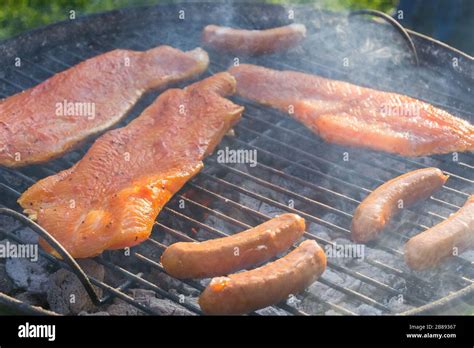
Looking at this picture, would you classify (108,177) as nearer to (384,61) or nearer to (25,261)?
(25,261)

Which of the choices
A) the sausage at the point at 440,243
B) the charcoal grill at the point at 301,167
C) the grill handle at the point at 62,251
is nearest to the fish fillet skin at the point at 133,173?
the charcoal grill at the point at 301,167

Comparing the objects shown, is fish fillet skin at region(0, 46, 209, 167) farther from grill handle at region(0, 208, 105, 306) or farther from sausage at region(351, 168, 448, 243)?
sausage at region(351, 168, 448, 243)

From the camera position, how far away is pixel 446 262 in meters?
3.62

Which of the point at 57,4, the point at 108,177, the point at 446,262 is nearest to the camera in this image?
the point at 446,262

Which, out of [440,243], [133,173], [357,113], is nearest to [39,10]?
[133,173]

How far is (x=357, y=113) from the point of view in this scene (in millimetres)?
4621

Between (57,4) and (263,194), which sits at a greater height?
(57,4)

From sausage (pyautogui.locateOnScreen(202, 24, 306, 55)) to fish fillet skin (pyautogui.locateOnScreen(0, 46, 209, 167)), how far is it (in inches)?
8.4

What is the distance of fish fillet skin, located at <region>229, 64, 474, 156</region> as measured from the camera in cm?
436

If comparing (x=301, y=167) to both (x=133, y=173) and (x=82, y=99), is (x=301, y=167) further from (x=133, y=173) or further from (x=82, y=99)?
(x=82, y=99)

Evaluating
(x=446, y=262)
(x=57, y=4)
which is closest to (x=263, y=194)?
(x=446, y=262)

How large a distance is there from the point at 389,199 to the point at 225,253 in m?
1.01
